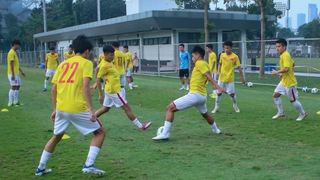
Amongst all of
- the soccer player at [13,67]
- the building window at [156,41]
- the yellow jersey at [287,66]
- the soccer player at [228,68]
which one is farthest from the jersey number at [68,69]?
the building window at [156,41]

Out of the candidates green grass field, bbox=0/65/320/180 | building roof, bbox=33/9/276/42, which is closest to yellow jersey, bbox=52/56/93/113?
green grass field, bbox=0/65/320/180

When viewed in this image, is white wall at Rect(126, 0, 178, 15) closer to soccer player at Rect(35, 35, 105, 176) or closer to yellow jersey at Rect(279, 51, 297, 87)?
yellow jersey at Rect(279, 51, 297, 87)

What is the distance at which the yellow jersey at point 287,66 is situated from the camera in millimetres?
9828

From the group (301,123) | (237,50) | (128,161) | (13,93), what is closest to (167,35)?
(237,50)

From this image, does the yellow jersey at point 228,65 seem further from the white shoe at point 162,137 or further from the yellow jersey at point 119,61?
the white shoe at point 162,137

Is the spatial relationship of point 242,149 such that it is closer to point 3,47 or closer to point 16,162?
point 16,162

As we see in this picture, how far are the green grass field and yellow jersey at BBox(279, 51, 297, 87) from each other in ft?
3.08

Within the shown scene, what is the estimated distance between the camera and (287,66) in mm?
9789

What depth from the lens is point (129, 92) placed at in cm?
1823

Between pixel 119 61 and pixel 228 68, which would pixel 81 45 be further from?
pixel 119 61

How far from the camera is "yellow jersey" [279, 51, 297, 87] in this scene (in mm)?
9828

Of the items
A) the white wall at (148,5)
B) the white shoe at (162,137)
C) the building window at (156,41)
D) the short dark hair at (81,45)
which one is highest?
the white wall at (148,5)

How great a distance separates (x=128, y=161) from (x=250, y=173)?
197 cm

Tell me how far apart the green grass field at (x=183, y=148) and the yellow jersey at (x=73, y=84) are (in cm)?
104
